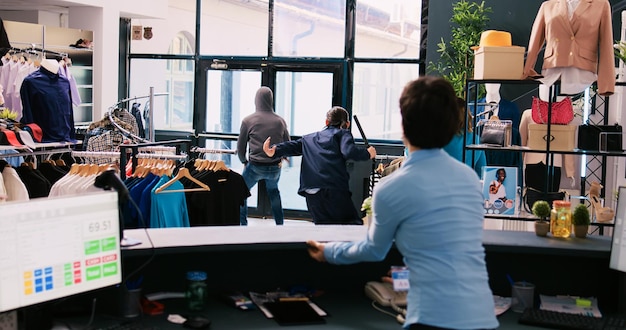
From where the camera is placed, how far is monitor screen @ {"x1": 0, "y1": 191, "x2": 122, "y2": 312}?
2520 millimetres

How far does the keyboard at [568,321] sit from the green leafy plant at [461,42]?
16.5 ft

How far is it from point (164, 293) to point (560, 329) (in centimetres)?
152

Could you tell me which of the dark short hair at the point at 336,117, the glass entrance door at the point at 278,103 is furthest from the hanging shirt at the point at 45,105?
the glass entrance door at the point at 278,103

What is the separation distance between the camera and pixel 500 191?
4574mm

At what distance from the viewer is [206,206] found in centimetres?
550

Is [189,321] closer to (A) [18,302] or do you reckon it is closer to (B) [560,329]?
(A) [18,302]

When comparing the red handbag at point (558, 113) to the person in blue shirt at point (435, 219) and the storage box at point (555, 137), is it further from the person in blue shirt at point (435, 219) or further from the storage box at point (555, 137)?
the person in blue shirt at point (435, 219)

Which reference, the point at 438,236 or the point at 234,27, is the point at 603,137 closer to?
the point at 438,236

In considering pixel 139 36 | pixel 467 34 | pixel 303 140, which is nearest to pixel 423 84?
pixel 303 140

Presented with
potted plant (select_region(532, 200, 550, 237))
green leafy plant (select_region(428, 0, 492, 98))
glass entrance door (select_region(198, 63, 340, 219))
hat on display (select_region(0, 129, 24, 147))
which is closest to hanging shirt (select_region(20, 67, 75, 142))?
hat on display (select_region(0, 129, 24, 147))

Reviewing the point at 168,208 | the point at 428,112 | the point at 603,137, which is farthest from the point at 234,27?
the point at 428,112

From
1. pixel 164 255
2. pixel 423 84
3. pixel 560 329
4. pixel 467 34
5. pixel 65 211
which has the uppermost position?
pixel 467 34

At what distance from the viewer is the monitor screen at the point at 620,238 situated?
3170 millimetres

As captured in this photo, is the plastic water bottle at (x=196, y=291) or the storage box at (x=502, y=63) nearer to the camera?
the plastic water bottle at (x=196, y=291)
